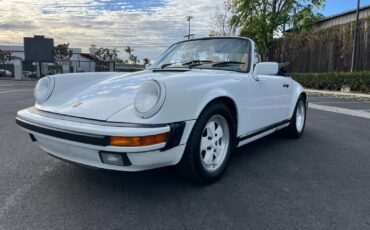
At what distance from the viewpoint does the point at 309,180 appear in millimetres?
3178

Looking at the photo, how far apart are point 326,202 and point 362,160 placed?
1.53 metres

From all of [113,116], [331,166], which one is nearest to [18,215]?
[113,116]

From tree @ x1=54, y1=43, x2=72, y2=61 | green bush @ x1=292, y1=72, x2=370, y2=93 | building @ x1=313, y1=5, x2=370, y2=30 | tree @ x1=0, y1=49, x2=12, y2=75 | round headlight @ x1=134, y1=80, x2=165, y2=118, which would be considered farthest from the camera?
tree @ x1=54, y1=43, x2=72, y2=61

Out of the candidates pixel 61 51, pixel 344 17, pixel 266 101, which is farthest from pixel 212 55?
pixel 61 51

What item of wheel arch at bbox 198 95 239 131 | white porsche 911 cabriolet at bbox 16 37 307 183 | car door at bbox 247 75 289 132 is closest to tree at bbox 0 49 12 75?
white porsche 911 cabriolet at bbox 16 37 307 183

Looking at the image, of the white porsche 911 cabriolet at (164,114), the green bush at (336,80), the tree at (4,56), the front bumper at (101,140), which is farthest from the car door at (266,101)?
the tree at (4,56)

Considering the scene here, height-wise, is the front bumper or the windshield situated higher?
the windshield

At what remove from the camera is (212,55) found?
12.7 feet

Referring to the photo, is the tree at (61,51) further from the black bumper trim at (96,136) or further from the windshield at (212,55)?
the black bumper trim at (96,136)

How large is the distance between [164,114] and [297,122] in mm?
3215

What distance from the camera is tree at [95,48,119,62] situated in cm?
7031

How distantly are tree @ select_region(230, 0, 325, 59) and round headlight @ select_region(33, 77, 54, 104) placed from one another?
17.7 metres

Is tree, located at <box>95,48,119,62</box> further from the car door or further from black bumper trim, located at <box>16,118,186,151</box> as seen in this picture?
black bumper trim, located at <box>16,118,186,151</box>

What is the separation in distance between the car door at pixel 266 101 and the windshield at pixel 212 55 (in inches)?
11.1
